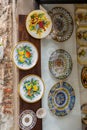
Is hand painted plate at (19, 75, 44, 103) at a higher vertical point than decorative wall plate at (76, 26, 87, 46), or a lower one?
lower

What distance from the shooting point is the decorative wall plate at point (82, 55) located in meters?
1.71

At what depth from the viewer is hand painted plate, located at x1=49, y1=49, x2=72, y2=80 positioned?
1641 millimetres

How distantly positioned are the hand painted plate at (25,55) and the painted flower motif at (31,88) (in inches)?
4.2

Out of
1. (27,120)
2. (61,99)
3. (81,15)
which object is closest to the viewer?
(27,120)

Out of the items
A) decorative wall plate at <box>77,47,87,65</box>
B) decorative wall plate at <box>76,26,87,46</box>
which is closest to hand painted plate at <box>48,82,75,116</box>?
decorative wall plate at <box>77,47,87,65</box>

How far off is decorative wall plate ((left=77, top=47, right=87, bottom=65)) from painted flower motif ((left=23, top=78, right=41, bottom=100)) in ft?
1.28

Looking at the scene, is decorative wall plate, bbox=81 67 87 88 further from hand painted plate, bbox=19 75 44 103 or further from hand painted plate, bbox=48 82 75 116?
hand painted plate, bbox=19 75 44 103

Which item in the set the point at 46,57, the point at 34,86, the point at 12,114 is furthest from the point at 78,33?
the point at 12,114

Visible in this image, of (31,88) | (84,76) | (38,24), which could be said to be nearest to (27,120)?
(31,88)

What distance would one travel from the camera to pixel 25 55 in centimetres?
157

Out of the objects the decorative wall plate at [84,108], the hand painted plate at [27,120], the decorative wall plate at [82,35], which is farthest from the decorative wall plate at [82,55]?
the hand painted plate at [27,120]

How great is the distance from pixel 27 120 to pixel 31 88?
0.72 feet

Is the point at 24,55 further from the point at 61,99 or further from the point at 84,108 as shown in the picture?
the point at 84,108

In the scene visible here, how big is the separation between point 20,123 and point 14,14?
30.5 inches
